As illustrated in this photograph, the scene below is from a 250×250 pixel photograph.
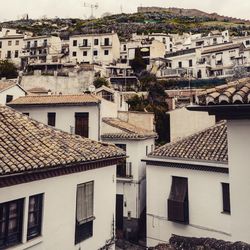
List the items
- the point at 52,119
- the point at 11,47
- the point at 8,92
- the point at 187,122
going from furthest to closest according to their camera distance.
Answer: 1. the point at 11,47
2. the point at 8,92
3. the point at 187,122
4. the point at 52,119

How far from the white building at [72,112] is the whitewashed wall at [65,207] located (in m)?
12.0

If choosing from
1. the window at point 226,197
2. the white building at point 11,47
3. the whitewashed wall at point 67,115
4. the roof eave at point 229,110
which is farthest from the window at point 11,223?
the white building at point 11,47

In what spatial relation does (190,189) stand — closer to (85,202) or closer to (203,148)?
(203,148)

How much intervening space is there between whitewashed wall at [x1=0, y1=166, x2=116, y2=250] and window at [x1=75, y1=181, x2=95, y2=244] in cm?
17

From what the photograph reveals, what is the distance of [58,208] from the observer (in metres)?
9.26

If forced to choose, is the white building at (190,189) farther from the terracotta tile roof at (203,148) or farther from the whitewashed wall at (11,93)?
the whitewashed wall at (11,93)

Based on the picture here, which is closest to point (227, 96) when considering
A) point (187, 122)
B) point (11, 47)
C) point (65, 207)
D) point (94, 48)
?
point (65, 207)

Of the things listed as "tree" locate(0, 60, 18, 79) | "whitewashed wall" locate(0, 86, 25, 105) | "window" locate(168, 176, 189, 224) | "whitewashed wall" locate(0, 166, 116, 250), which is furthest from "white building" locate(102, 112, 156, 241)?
"tree" locate(0, 60, 18, 79)

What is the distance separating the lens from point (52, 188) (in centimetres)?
906

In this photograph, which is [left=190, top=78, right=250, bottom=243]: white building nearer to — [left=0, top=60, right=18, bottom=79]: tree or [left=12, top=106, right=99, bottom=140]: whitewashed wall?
[left=12, top=106, right=99, bottom=140]: whitewashed wall

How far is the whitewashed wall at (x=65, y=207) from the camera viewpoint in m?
8.30

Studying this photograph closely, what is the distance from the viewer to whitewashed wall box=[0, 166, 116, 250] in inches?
327

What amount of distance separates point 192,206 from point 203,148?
3171 millimetres

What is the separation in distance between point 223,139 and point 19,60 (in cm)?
6943
